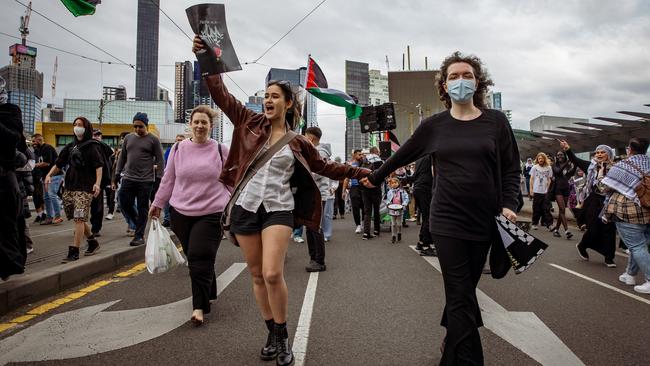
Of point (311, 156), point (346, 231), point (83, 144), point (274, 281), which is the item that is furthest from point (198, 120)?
point (346, 231)

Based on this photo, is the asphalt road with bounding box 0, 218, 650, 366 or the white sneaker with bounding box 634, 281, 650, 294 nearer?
the asphalt road with bounding box 0, 218, 650, 366

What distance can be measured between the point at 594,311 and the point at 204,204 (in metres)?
3.82

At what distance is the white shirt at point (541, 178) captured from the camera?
1038cm

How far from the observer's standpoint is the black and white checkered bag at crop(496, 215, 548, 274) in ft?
7.92

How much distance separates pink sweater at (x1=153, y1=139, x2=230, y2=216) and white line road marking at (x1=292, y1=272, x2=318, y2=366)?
1221mm

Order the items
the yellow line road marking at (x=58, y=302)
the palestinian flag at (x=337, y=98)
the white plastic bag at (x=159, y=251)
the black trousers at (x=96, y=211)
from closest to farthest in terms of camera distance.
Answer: the yellow line road marking at (x=58, y=302) < the white plastic bag at (x=159, y=251) < the black trousers at (x=96, y=211) < the palestinian flag at (x=337, y=98)

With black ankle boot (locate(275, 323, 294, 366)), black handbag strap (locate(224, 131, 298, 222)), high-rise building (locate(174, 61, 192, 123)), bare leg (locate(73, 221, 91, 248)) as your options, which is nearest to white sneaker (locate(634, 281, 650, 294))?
black ankle boot (locate(275, 323, 294, 366))

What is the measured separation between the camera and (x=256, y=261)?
9.40ft

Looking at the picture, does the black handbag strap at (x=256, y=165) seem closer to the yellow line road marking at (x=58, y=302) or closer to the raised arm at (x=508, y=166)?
the raised arm at (x=508, y=166)

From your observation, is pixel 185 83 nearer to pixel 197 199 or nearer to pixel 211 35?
pixel 197 199

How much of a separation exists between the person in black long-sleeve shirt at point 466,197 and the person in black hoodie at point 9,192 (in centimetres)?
354

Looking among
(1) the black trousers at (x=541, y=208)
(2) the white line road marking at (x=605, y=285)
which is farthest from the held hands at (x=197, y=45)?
(1) the black trousers at (x=541, y=208)

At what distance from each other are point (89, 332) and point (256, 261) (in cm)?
160

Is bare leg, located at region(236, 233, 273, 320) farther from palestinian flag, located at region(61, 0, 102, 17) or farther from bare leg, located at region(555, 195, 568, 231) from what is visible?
bare leg, located at region(555, 195, 568, 231)
